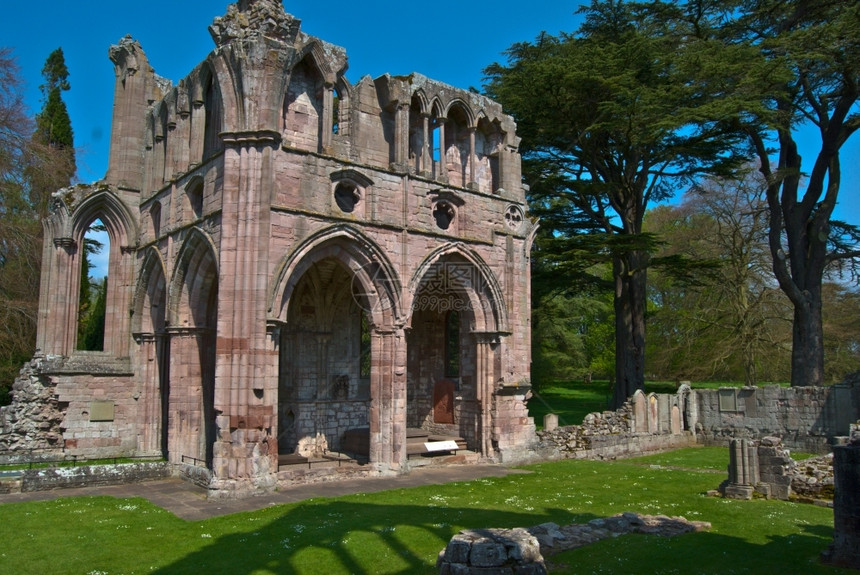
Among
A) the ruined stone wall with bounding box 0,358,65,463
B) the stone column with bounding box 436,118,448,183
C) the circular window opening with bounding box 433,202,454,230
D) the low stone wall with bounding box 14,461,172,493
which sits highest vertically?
the stone column with bounding box 436,118,448,183

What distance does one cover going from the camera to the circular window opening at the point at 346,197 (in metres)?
14.1

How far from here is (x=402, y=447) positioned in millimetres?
13977

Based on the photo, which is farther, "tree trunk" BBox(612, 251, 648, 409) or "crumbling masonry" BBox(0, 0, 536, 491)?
"tree trunk" BBox(612, 251, 648, 409)

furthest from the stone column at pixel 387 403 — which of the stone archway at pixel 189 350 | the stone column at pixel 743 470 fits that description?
the stone column at pixel 743 470

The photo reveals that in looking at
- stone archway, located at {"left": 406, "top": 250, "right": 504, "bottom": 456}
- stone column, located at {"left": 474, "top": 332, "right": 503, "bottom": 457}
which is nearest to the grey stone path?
stone column, located at {"left": 474, "top": 332, "right": 503, "bottom": 457}

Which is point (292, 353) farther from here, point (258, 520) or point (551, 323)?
point (551, 323)

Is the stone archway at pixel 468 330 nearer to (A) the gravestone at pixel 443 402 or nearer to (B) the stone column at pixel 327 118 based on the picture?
(A) the gravestone at pixel 443 402

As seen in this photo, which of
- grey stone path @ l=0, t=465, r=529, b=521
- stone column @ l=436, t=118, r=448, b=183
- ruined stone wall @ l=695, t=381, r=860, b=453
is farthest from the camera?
ruined stone wall @ l=695, t=381, r=860, b=453

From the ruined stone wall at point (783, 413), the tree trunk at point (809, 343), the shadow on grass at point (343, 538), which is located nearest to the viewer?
the shadow on grass at point (343, 538)

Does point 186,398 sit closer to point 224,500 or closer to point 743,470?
point 224,500

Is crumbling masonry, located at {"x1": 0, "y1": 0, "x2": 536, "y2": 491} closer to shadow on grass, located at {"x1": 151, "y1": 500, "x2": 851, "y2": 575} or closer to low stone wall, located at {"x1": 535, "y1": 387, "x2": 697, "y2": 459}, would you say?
low stone wall, located at {"x1": 535, "y1": 387, "x2": 697, "y2": 459}

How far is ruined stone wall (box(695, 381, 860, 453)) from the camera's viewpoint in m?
18.5

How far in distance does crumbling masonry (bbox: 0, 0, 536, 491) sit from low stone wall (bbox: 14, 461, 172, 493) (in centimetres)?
82

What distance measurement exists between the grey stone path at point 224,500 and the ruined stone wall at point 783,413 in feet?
32.2
